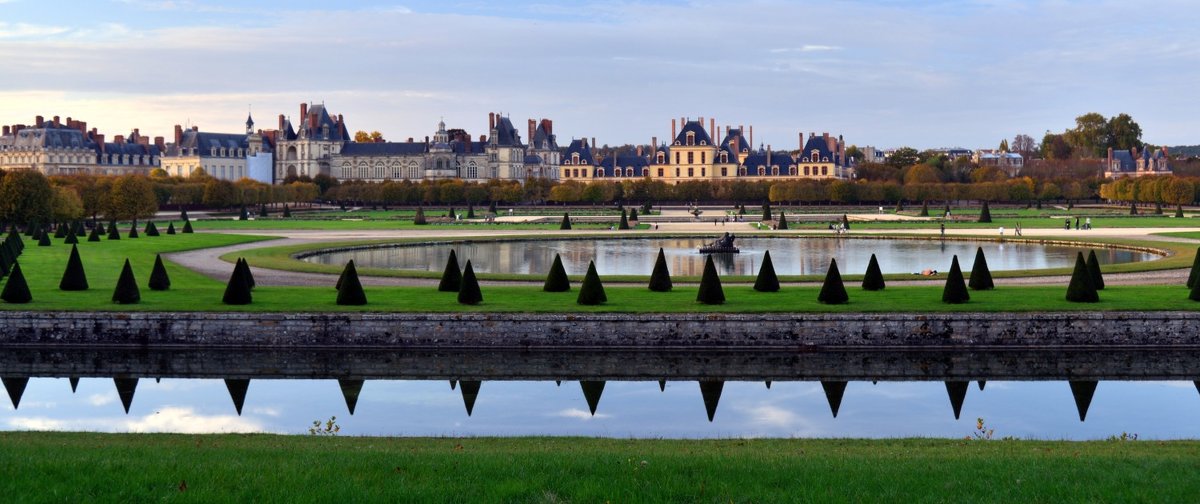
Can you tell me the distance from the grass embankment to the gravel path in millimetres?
16824

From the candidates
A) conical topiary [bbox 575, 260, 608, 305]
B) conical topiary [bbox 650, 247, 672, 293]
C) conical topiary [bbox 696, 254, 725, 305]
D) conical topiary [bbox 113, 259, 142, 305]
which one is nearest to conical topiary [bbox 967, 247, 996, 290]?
conical topiary [bbox 696, 254, 725, 305]

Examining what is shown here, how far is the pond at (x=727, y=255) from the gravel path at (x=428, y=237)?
3.47 m

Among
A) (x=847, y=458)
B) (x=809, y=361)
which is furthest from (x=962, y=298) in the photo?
(x=847, y=458)

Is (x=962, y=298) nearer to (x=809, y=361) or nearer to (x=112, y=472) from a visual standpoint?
(x=809, y=361)

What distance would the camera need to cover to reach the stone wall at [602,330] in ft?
66.9

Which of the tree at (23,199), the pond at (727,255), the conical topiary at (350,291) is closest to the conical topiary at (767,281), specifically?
the pond at (727,255)

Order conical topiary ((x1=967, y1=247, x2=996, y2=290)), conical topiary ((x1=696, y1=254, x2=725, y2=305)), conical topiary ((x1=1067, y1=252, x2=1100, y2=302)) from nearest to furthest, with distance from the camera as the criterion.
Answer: conical topiary ((x1=1067, y1=252, x2=1100, y2=302)), conical topiary ((x1=696, y1=254, x2=725, y2=305)), conical topiary ((x1=967, y1=247, x2=996, y2=290))

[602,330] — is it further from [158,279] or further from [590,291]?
[158,279]

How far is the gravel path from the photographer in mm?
27844

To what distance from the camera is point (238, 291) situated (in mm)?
22328

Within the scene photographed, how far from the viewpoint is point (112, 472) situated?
31.1ft

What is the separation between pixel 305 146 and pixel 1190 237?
119252mm

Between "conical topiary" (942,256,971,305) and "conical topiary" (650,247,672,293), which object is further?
"conical topiary" (650,247,672,293)

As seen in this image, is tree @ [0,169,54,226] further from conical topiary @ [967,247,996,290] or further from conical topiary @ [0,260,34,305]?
conical topiary @ [967,247,996,290]
